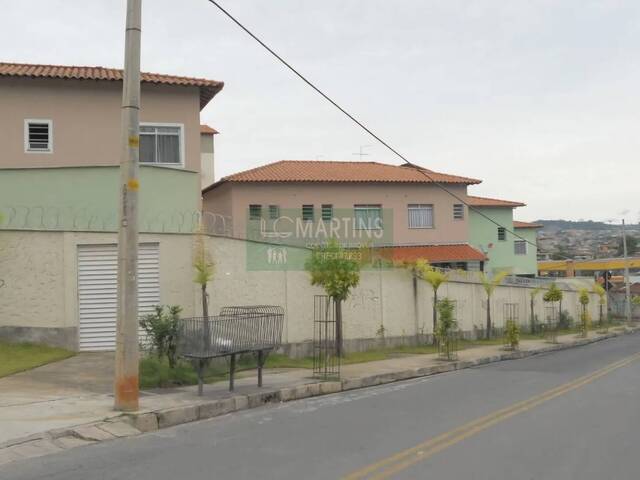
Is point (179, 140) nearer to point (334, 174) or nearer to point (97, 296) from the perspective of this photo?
point (97, 296)

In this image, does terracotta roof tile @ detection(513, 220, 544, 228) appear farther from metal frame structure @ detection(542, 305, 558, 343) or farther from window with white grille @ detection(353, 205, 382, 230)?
window with white grille @ detection(353, 205, 382, 230)

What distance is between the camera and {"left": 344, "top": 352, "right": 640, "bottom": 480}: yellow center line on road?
670cm

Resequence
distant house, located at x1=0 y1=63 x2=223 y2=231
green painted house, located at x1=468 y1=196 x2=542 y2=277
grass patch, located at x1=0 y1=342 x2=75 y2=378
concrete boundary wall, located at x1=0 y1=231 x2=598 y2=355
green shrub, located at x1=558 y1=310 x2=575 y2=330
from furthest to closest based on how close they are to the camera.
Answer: green painted house, located at x1=468 y1=196 x2=542 y2=277 → green shrub, located at x1=558 y1=310 x2=575 y2=330 → distant house, located at x1=0 y1=63 x2=223 y2=231 → concrete boundary wall, located at x1=0 y1=231 x2=598 y2=355 → grass patch, located at x1=0 y1=342 x2=75 y2=378

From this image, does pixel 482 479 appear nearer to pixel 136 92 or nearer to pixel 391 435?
pixel 391 435

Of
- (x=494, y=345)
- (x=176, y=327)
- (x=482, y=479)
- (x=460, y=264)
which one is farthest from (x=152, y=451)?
(x=460, y=264)

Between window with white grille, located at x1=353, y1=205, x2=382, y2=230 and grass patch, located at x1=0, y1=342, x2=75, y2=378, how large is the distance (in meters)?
25.1

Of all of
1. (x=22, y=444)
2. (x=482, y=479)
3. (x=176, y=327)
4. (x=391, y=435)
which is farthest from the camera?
(x=176, y=327)

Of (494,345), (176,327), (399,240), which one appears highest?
(399,240)

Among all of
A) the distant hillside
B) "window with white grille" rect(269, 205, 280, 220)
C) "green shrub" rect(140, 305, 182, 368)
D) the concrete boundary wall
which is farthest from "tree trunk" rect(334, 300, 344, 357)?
the distant hillside

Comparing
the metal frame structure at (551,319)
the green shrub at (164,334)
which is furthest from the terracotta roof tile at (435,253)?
the green shrub at (164,334)

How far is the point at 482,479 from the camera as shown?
6.44 m

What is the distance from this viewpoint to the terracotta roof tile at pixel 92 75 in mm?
18750

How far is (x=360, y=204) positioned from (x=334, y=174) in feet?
7.43

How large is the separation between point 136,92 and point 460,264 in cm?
3293
